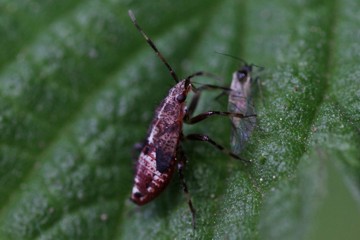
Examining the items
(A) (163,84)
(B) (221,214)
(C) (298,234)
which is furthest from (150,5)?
(C) (298,234)

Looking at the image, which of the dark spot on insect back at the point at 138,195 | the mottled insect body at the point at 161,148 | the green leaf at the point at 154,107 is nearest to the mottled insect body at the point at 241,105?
the green leaf at the point at 154,107

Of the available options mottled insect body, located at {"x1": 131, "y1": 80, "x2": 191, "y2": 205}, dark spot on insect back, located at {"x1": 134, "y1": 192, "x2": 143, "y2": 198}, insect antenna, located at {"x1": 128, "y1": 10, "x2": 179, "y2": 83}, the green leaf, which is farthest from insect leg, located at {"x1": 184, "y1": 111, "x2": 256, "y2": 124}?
dark spot on insect back, located at {"x1": 134, "y1": 192, "x2": 143, "y2": 198}

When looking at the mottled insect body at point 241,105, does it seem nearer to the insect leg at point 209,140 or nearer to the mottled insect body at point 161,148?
the insect leg at point 209,140

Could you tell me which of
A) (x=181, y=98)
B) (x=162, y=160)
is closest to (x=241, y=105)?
(x=181, y=98)

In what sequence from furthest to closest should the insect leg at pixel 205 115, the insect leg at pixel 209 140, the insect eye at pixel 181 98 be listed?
the insect eye at pixel 181 98 < the insect leg at pixel 205 115 < the insect leg at pixel 209 140

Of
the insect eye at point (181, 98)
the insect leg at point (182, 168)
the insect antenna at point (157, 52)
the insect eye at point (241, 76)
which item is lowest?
the insect leg at point (182, 168)

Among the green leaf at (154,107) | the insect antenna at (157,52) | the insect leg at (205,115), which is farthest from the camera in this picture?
the insect antenna at (157,52)
